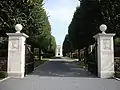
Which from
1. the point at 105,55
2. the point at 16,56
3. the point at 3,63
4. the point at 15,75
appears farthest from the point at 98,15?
the point at 15,75

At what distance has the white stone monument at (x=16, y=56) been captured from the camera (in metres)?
14.7

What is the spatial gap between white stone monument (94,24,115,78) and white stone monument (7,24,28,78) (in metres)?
5.00

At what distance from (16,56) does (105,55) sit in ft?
18.8

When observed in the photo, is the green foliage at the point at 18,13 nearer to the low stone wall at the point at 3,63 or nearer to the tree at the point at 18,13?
the tree at the point at 18,13

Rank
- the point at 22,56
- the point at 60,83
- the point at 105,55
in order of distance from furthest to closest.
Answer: the point at 105,55
the point at 22,56
the point at 60,83

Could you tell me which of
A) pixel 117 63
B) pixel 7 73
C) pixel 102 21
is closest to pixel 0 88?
pixel 7 73

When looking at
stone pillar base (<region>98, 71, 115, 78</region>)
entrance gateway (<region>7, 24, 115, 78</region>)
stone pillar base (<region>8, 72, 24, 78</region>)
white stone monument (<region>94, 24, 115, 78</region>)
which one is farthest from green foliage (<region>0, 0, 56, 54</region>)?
stone pillar base (<region>98, 71, 115, 78</region>)

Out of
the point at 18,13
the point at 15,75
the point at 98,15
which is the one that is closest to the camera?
the point at 15,75

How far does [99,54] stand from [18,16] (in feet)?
24.2

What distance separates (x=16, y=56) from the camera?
14.9 meters

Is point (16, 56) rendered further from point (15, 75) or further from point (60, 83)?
point (60, 83)

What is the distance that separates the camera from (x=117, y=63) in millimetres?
15922

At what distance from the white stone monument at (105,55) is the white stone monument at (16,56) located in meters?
5.00

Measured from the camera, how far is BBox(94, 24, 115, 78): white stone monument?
14891 mm
